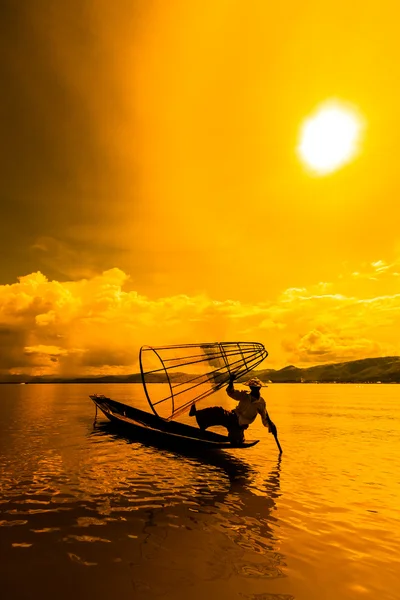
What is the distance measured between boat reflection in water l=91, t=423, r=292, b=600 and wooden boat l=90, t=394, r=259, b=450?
1.18m

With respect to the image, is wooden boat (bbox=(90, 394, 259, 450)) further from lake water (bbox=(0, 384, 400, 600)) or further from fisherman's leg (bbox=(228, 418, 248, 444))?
lake water (bbox=(0, 384, 400, 600))

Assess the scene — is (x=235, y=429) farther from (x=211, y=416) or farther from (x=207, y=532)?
(x=207, y=532)

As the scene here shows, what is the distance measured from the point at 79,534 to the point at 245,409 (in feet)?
33.6

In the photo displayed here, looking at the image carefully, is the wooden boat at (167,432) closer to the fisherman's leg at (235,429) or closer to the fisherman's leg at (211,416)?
the fisherman's leg at (235,429)

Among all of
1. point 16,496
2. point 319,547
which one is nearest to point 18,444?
point 16,496

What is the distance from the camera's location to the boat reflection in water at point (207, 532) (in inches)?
292

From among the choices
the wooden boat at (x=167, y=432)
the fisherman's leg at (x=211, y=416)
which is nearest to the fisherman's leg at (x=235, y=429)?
the wooden boat at (x=167, y=432)

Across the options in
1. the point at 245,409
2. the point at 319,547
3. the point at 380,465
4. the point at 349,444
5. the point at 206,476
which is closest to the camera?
the point at 319,547

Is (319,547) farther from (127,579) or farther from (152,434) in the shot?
(152,434)

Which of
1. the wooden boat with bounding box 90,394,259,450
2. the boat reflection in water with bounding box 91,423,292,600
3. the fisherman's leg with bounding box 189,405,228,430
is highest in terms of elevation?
the fisherman's leg with bounding box 189,405,228,430

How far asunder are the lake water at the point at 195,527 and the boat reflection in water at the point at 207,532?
0.14ft

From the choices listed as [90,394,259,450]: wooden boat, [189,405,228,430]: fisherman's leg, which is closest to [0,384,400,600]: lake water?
[90,394,259,450]: wooden boat

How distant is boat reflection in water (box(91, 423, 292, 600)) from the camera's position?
7.41 meters

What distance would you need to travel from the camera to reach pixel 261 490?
14289 millimetres
